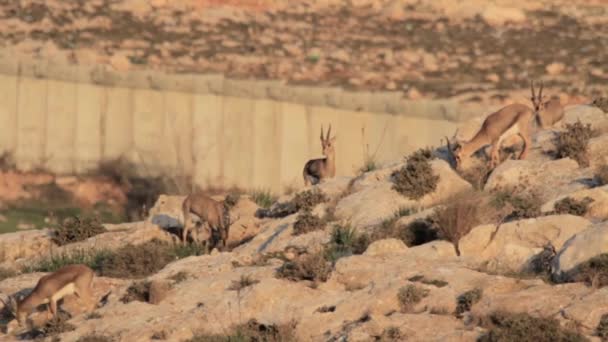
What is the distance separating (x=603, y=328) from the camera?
21625mm

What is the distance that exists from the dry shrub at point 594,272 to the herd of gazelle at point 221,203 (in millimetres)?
5604

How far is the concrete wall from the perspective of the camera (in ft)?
173

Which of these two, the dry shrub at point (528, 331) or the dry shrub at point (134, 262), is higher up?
the dry shrub at point (528, 331)

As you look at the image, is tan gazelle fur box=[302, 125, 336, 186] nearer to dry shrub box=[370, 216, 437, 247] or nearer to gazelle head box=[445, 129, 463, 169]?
gazelle head box=[445, 129, 463, 169]

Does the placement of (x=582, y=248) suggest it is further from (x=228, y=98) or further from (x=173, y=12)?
(x=173, y=12)

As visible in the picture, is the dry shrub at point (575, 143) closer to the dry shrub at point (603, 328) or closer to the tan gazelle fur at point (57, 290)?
the dry shrub at point (603, 328)

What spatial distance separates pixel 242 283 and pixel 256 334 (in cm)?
189

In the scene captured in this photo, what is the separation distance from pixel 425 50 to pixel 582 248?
39.4m

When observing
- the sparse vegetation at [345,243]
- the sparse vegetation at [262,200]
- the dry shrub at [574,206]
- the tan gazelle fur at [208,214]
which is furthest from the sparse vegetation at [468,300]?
the sparse vegetation at [262,200]

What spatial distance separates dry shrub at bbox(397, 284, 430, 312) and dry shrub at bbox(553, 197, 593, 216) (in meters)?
3.23

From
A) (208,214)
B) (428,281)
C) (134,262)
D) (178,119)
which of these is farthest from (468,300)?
(178,119)

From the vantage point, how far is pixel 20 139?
5394cm

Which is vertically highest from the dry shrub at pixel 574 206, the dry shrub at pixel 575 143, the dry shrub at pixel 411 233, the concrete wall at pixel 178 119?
the dry shrub at pixel 575 143

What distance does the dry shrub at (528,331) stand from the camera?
70.6 feet
